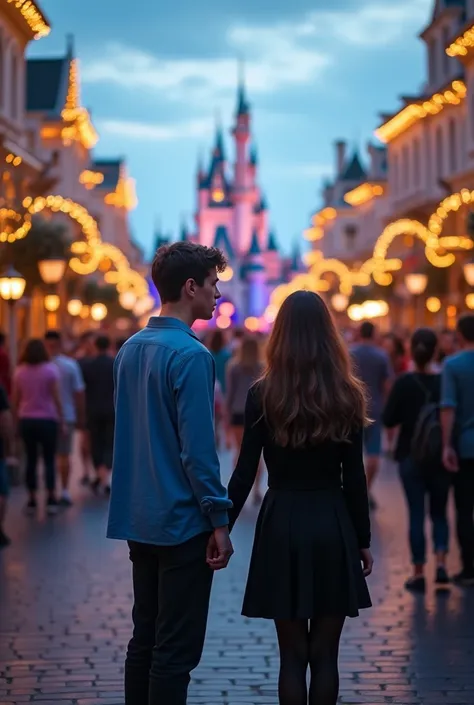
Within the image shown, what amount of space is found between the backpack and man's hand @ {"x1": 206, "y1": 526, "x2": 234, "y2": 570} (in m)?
5.04

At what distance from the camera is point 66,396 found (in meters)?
16.1

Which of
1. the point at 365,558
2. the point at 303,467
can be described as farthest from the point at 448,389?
the point at 303,467

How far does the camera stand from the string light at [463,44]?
32.2 m

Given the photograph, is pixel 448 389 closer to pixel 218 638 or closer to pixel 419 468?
pixel 419 468

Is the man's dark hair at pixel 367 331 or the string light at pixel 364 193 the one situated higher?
the string light at pixel 364 193

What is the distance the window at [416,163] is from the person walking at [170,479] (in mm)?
45330

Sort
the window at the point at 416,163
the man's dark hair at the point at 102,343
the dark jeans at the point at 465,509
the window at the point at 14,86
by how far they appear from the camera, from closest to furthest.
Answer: the dark jeans at the point at 465,509, the man's dark hair at the point at 102,343, the window at the point at 14,86, the window at the point at 416,163

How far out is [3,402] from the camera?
12.0 meters

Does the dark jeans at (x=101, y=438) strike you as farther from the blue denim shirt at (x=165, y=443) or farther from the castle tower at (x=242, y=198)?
the castle tower at (x=242, y=198)

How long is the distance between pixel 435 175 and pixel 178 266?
42.5m

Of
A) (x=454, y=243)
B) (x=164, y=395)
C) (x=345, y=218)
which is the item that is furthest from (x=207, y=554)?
(x=345, y=218)

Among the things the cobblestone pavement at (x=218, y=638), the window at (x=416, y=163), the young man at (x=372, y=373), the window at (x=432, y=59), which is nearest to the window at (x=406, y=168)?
the window at (x=416, y=163)

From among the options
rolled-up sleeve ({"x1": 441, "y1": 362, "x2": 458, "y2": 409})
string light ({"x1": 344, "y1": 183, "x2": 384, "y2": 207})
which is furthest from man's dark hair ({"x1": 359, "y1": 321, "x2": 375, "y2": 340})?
string light ({"x1": 344, "y1": 183, "x2": 384, "y2": 207})

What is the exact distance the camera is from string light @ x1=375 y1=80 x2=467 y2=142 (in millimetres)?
41688
